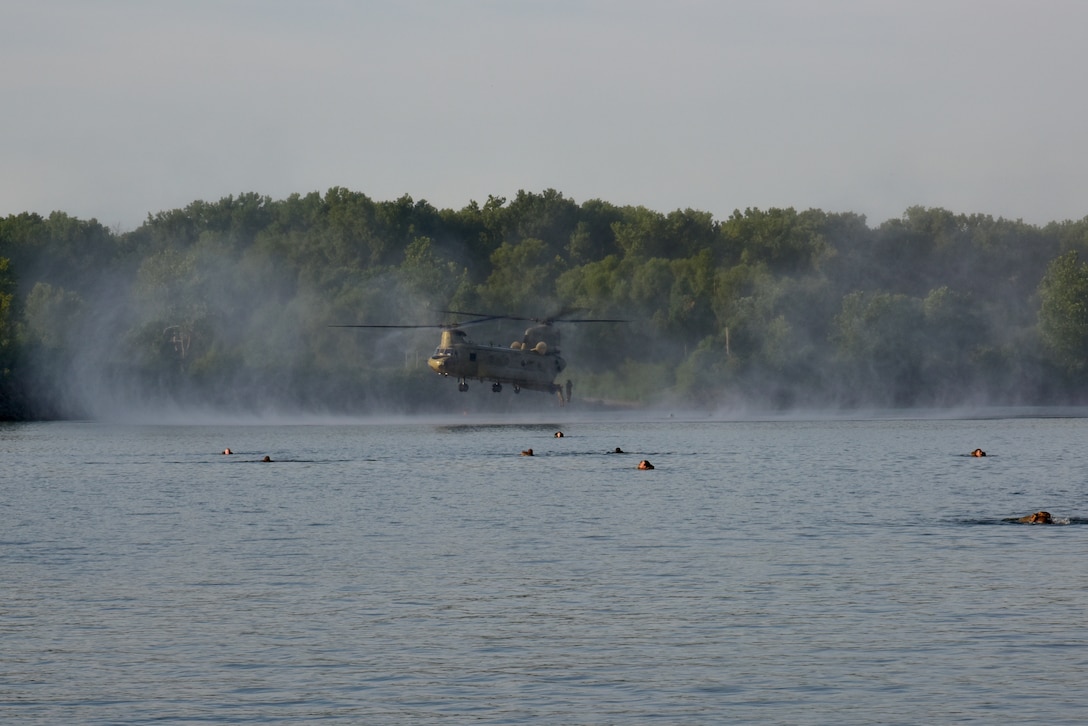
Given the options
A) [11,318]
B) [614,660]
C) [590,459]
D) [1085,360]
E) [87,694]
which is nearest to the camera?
[87,694]

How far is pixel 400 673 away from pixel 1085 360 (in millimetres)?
182899

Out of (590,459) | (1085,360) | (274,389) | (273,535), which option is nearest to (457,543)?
(273,535)

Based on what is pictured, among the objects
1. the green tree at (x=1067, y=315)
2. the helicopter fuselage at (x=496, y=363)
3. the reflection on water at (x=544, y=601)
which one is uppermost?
the green tree at (x=1067, y=315)

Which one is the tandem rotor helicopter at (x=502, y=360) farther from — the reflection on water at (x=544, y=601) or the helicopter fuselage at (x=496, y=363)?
the reflection on water at (x=544, y=601)

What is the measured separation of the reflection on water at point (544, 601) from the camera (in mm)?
26828

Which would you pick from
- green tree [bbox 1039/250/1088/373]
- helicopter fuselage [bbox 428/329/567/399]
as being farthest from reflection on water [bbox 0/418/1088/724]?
green tree [bbox 1039/250/1088/373]

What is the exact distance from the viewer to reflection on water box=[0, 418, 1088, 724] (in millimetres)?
26828

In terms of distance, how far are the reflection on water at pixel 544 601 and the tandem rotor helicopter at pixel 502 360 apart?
36.5 metres

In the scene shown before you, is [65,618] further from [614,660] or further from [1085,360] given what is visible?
[1085,360]

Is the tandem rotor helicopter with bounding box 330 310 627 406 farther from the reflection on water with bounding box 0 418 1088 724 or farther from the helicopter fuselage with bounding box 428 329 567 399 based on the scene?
the reflection on water with bounding box 0 418 1088 724

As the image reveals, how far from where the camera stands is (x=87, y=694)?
27.2 metres

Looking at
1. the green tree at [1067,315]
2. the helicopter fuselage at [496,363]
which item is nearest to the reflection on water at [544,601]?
the helicopter fuselage at [496,363]

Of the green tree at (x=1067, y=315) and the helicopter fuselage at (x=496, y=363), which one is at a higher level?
the green tree at (x=1067, y=315)

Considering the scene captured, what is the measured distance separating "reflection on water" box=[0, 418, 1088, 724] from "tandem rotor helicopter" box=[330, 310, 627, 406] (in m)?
36.5
